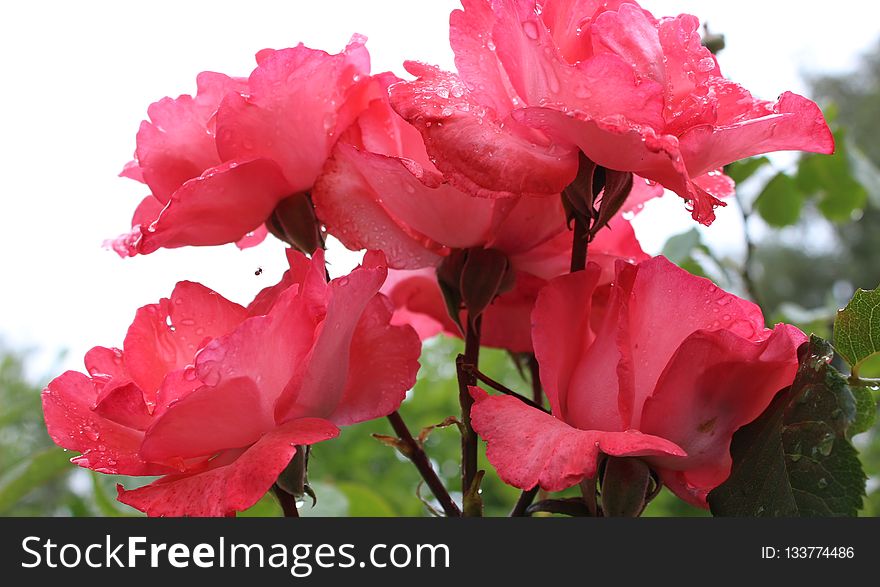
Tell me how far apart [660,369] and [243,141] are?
197 mm

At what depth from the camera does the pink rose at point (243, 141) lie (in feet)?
1.16

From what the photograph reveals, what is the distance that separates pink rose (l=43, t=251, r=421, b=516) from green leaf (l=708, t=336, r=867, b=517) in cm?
14

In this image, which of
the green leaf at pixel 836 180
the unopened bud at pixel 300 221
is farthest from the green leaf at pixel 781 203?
the unopened bud at pixel 300 221

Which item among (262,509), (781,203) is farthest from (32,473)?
(781,203)

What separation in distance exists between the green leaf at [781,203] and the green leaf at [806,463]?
0.59 meters

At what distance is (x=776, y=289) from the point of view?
814 centimetres

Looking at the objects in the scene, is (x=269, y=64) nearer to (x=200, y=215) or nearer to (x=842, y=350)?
(x=200, y=215)

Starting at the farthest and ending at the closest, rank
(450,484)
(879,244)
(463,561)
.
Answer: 1. (879,244)
2. (450,484)
3. (463,561)

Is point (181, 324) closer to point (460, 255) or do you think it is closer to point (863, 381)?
point (460, 255)

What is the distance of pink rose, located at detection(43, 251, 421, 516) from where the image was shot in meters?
0.29

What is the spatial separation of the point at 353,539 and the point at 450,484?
2.09 ft

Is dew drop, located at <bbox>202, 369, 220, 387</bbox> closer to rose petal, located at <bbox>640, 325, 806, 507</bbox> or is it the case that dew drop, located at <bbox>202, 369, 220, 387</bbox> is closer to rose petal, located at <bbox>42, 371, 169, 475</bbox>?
rose petal, located at <bbox>42, 371, 169, 475</bbox>

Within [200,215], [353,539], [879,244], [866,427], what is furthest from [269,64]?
[879,244]

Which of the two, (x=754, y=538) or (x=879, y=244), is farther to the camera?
(x=879, y=244)
